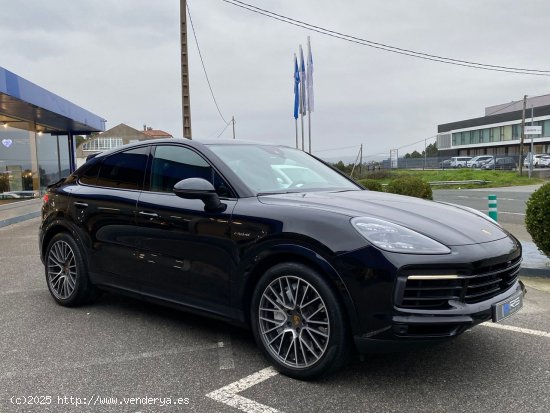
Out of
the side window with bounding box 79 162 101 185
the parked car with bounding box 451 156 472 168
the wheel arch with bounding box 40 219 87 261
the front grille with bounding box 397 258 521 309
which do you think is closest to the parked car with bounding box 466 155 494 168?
the parked car with bounding box 451 156 472 168

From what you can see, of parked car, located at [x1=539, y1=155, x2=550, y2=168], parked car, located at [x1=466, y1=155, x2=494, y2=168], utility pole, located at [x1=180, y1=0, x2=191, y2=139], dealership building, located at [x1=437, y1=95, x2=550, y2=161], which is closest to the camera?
utility pole, located at [x1=180, y1=0, x2=191, y2=139]

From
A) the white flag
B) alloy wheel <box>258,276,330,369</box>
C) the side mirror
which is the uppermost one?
the white flag

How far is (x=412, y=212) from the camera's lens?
335cm

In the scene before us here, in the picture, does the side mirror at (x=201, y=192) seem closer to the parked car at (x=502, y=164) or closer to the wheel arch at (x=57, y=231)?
the wheel arch at (x=57, y=231)

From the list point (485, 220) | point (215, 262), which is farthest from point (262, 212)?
point (485, 220)

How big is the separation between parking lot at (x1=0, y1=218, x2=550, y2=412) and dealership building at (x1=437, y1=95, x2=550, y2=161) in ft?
186

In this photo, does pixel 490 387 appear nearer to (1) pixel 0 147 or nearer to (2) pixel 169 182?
(2) pixel 169 182

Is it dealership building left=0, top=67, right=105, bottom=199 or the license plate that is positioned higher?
dealership building left=0, top=67, right=105, bottom=199

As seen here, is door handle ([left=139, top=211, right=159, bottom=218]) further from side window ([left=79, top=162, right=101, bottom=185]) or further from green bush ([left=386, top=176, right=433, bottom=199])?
green bush ([left=386, top=176, right=433, bottom=199])

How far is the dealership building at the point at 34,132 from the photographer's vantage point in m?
14.7

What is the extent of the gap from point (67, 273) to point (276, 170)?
2.36 metres

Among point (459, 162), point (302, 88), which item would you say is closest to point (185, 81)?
point (302, 88)

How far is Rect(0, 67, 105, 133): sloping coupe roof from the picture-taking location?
13352 mm

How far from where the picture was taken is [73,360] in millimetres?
3574
